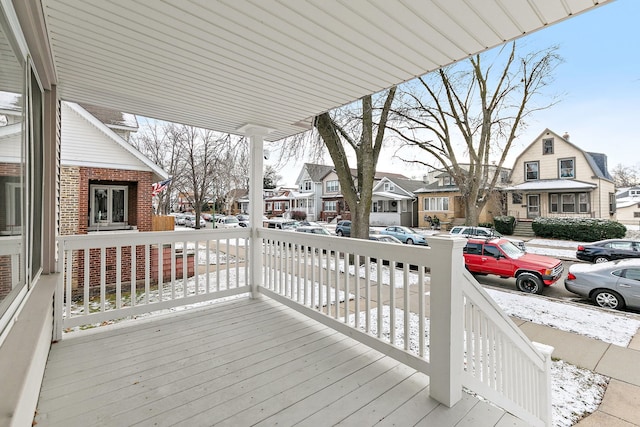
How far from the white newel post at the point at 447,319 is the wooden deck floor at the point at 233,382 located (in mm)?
118

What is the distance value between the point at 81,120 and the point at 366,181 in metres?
8.09

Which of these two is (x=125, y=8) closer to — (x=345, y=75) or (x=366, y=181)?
(x=345, y=75)

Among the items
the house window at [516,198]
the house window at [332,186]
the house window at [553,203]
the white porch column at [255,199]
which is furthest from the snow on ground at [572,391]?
the house window at [332,186]

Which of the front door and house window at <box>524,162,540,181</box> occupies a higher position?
house window at <box>524,162,540,181</box>

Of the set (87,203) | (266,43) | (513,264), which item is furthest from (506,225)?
(87,203)

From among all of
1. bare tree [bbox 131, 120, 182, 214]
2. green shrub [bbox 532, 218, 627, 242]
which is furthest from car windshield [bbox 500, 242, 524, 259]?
bare tree [bbox 131, 120, 182, 214]

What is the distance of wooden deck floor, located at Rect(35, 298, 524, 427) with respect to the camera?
1.75 meters

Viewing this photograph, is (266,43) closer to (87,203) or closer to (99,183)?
(87,203)

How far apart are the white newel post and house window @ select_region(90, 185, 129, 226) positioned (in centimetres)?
1018

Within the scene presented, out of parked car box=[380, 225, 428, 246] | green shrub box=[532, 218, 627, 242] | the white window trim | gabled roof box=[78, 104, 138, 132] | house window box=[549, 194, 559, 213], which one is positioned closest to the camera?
the white window trim

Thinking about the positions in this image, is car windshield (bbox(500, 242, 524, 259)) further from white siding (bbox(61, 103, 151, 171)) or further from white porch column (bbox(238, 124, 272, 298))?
white siding (bbox(61, 103, 151, 171))

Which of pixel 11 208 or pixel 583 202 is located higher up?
pixel 583 202

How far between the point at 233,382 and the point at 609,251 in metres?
12.8

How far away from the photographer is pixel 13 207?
1.44m
